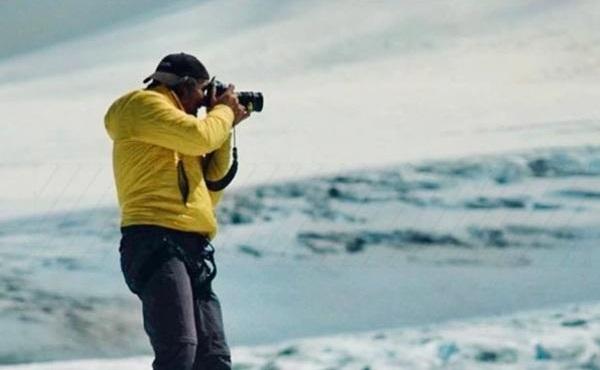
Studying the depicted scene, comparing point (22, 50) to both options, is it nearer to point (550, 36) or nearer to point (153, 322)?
point (550, 36)

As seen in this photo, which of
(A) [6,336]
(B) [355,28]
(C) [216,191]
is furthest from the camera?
(B) [355,28]

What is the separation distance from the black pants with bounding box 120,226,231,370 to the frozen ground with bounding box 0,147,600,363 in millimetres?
1697

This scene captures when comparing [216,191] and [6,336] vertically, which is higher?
[216,191]

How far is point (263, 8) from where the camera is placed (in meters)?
11.2

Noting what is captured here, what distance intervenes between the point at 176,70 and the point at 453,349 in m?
1.72

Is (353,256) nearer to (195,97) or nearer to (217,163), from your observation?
(217,163)

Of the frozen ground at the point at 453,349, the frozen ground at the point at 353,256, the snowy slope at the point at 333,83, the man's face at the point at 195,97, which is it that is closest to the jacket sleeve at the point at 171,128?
the man's face at the point at 195,97

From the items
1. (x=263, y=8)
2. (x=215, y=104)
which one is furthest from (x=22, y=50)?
(x=215, y=104)

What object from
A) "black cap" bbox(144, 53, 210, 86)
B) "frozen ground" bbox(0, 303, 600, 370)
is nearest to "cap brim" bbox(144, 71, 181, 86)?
"black cap" bbox(144, 53, 210, 86)

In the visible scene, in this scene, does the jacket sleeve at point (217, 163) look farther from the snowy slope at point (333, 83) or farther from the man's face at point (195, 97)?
the snowy slope at point (333, 83)

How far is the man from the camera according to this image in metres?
3.21

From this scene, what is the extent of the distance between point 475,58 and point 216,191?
6.11 m

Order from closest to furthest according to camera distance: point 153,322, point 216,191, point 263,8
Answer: point 153,322 < point 216,191 < point 263,8

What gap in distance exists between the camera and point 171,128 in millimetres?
3195
